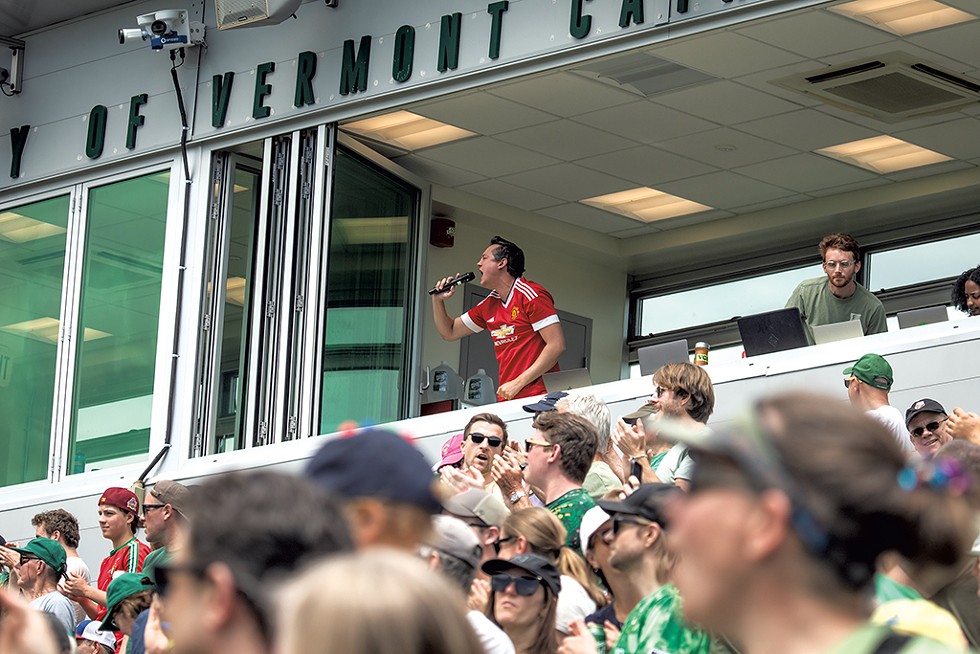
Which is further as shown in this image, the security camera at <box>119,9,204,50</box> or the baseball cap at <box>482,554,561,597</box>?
the security camera at <box>119,9,204,50</box>

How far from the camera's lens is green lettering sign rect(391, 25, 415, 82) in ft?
33.3

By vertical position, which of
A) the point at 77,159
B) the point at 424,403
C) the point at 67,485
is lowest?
the point at 67,485

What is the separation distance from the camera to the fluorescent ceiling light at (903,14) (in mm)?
9141

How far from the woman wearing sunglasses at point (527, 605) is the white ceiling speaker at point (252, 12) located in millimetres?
6463

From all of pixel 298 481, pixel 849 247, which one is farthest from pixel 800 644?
pixel 849 247

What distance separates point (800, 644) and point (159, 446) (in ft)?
29.7

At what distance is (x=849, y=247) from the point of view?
27.8 ft

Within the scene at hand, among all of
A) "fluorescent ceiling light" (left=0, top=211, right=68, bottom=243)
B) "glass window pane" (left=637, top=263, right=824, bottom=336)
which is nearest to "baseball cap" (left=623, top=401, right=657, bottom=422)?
"fluorescent ceiling light" (left=0, top=211, right=68, bottom=243)

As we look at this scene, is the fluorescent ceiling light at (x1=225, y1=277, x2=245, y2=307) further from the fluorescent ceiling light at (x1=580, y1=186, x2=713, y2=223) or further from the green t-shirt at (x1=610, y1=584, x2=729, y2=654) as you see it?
the green t-shirt at (x1=610, y1=584, x2=729, y2=654)

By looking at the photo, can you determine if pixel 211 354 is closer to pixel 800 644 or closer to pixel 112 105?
pixel 112 105

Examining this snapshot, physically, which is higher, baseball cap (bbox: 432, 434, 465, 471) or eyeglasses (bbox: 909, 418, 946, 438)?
eyeglasses (bbox: 909, 418, 946, 438)

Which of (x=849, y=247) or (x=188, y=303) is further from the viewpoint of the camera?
(x=188, y=303)

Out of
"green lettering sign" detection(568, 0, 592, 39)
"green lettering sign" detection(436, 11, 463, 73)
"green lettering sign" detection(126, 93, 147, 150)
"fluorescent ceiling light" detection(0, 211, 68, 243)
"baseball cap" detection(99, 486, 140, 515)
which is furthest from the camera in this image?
"fluorescent ceiling light" detection(0, 211, 68, 243)

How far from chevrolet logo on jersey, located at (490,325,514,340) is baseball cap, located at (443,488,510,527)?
4.59 m
